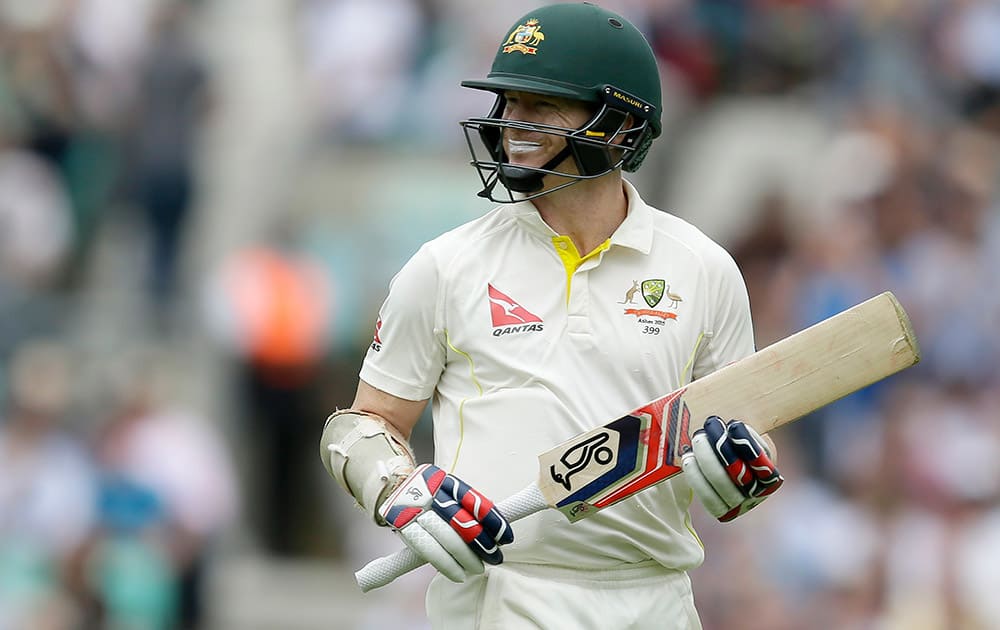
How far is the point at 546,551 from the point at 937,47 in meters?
7.45

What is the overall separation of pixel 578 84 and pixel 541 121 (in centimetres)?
13

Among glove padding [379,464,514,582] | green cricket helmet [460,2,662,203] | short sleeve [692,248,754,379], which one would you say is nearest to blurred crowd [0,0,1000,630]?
short sleeve [692,248,754,379]

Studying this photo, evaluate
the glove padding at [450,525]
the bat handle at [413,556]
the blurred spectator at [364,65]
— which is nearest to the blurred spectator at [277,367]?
the blurred spectator at [364,65]

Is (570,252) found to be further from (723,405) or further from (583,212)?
(723,405)

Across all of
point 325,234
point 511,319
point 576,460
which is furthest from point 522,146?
point 325,234

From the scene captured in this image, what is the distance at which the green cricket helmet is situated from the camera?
170 inches

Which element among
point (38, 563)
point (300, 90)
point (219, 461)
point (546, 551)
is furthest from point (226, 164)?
point (546, 551)

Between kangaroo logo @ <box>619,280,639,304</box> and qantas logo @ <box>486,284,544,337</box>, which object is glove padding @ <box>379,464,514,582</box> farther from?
kangaroo logo @ <box>619,280,639,304</box>

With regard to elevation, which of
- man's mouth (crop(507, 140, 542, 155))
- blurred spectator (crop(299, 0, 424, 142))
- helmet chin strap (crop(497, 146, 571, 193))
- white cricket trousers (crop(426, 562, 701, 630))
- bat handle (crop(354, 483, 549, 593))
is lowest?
blurred spectator (crop(299, 0, 424, 142))

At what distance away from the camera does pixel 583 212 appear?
14.6 feet

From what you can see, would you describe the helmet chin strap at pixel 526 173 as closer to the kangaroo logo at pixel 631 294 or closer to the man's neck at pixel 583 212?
the man's neck at pixel 583 212

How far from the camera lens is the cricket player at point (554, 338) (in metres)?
4.25

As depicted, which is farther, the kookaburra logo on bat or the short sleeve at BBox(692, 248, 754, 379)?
the short sleeve at BBox(692, 248, 754, 379)

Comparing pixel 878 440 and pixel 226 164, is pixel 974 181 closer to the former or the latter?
pixel 878 440
